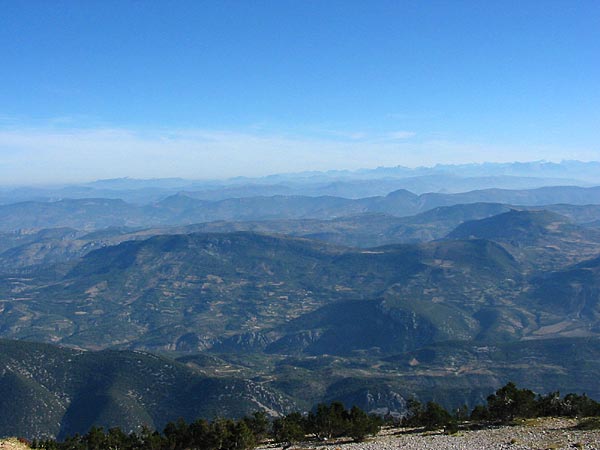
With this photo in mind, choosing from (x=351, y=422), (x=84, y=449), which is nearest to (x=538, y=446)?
(x=351, y=422)

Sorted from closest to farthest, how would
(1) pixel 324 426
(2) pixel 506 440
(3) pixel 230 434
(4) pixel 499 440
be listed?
(2) pixel 506 440
(4) pixel 499 440
(3) pixel 230 434
(1) pixel 324 426

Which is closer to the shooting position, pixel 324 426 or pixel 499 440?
pixel 499 440

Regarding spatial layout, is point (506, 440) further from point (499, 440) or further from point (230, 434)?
point (230, 434)

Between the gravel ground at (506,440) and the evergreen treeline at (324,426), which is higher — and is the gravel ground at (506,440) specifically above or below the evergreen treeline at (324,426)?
above

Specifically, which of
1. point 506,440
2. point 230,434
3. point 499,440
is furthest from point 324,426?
point 506,440

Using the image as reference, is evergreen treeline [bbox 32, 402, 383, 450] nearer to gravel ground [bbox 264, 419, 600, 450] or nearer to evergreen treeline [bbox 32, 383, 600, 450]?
evergreen treeline [bbox 32, 383, 600, 450]

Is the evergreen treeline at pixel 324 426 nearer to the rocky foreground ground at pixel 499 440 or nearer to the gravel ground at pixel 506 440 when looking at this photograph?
the rocky foreground ground at pixel 499 440

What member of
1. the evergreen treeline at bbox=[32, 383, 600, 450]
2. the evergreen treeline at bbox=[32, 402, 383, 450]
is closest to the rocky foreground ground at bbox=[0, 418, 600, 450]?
the evergreen treeline at bbox=[32, 402, 383, 450]

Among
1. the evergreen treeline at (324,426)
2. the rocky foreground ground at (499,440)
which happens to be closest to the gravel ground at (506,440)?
the rocky foreground ground at (499,440)
